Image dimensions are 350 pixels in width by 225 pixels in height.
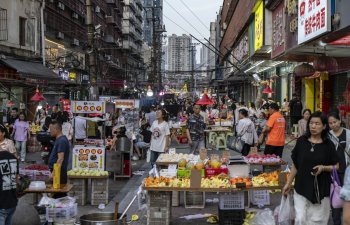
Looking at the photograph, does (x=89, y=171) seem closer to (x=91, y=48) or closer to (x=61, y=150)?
(x=61, y=150)

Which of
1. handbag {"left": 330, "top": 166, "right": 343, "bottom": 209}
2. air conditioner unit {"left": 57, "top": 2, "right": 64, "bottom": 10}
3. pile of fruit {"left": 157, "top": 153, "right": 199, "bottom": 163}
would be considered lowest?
pile of fruit {"left": 157, "top": 153, "right": 199, "bottom": 163}

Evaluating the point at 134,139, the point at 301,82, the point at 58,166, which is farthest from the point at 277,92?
the point at 58,166

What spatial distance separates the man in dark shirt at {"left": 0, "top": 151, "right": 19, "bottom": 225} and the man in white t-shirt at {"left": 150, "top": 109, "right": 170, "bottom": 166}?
577cm

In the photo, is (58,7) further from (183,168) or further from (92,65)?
(183,168)

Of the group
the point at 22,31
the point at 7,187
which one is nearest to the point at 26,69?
the point at 22,31

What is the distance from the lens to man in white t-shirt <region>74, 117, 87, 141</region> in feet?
56.3

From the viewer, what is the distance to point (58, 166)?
8836 millimetres

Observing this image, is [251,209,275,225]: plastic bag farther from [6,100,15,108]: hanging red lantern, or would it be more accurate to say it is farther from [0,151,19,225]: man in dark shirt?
[6,100,15,108]: hanging red lantern

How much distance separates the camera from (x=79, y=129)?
1722 centimetres

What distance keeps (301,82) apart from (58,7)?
2544 cm

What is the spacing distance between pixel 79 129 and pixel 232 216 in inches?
387

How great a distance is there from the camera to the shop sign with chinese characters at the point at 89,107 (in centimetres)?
1401

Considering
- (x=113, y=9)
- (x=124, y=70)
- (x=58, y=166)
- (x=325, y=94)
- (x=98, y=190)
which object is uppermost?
(x=113, y=9)

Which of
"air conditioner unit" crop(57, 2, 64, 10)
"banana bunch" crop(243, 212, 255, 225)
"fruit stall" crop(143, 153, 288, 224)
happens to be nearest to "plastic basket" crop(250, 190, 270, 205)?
"fruit stall" crop(143, 153, 288, 224)
